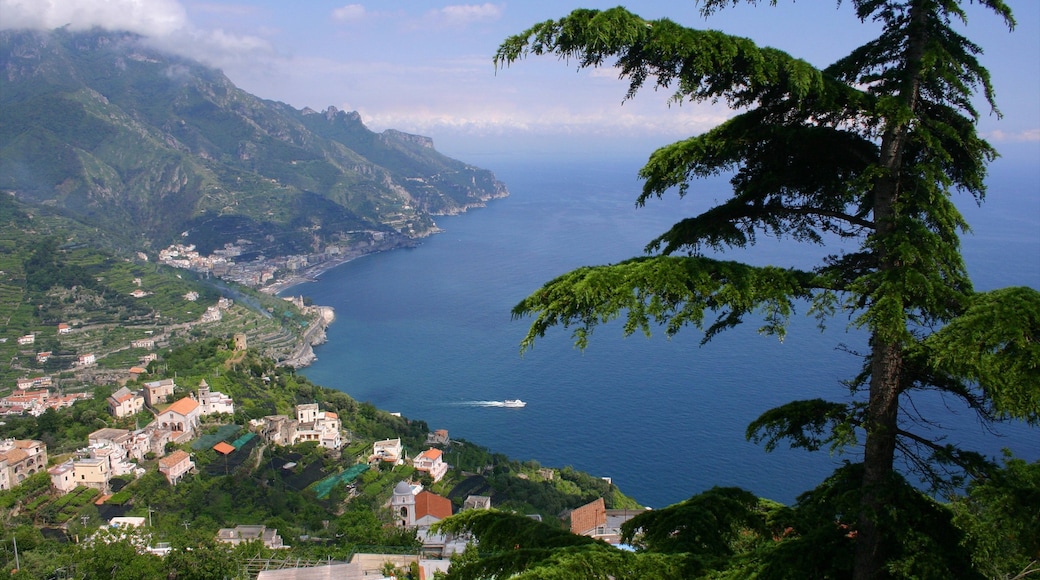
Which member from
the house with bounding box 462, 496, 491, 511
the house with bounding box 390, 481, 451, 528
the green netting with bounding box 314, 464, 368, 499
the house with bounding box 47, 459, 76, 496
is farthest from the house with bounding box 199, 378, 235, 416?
the house with bounding box 462, 496, 491, 511

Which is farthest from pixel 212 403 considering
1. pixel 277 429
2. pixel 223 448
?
pixel 223 448

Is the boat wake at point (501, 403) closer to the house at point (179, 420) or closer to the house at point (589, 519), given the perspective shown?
the house at point (179, 420)

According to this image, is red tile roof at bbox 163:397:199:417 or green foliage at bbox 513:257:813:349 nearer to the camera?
green foliage at bbox 513:257:813:349

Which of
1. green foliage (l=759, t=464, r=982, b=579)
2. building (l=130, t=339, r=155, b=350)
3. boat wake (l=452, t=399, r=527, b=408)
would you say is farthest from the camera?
building (l=130, t=339, r=155, b=350)

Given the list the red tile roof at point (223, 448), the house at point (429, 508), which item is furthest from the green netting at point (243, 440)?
the house at point (429, 508)

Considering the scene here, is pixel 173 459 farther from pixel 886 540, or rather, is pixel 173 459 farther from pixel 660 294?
pixel 886 540

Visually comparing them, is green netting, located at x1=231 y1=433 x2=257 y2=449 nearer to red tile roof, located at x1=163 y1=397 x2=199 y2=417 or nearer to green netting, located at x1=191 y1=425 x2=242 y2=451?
green netting, located at x1=191 y1=425 x2=242 y2=451
